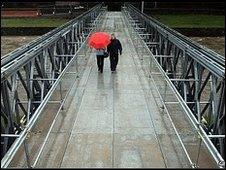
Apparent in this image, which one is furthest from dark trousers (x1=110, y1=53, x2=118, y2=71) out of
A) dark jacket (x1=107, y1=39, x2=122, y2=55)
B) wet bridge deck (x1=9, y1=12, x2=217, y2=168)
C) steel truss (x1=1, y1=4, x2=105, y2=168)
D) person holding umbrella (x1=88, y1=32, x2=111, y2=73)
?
steel truss (x1=1, y1=4, x2=105, y2=168)

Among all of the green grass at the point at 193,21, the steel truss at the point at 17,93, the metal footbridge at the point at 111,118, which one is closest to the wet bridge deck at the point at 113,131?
the metal footbridge at the point at 111,118

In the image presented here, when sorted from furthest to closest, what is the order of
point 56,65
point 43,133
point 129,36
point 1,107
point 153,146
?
point 129,36 < point 56,65 < point 43,133 < point 153,146 < point 1,107

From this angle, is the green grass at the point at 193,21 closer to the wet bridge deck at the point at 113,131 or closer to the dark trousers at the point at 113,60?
the dark trousers at the point at 113,60

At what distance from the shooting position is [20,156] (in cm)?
692

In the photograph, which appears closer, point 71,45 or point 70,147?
point 70,147

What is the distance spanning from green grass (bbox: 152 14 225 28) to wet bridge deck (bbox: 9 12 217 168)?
25.3 meters

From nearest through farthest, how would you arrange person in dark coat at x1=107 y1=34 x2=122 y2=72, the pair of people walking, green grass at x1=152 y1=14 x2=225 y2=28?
the pair of people walking, person in dark coat at x1=107 y1=34 x2=122 y2=72, green grass at x1=152 y1=14 x2=225 y2=28

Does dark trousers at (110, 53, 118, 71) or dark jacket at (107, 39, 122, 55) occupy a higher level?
dark jacket at (107, 39, 122, 55)

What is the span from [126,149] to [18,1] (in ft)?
149

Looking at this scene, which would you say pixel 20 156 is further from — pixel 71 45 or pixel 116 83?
pixel 71 45

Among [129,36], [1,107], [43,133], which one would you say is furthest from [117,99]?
[129,36]

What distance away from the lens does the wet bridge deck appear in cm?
681

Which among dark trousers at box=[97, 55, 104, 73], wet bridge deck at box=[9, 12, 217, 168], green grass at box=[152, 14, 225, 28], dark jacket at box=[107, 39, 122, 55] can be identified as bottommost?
green grass at box=[152, 14, 225, 28]

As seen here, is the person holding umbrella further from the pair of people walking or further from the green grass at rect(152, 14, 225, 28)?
the green grass at rect(152, 14, 225, 28)
